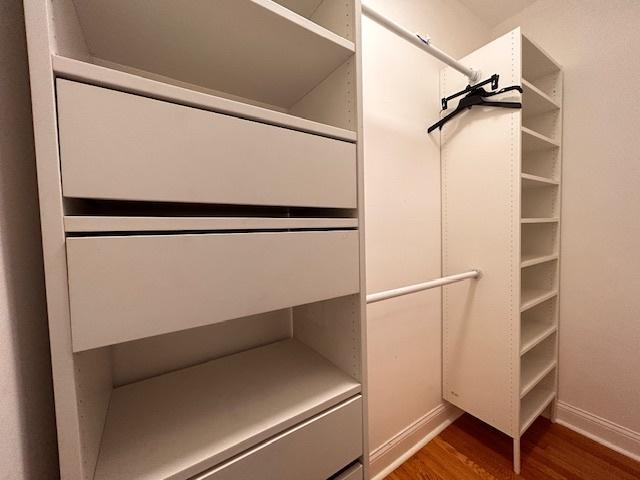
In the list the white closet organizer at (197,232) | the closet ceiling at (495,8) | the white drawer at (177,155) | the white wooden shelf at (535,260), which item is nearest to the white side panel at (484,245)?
the white wooden shelf at (535,260)

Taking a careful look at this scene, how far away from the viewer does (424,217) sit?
55.0 inches

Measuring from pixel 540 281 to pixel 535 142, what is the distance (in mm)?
863

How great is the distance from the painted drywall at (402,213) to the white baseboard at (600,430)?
80 cm

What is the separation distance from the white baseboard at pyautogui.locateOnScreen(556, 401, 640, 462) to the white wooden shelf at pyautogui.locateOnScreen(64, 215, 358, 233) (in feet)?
6.68

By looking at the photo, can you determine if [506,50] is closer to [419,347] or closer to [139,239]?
[419,347]

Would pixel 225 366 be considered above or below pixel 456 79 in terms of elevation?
below

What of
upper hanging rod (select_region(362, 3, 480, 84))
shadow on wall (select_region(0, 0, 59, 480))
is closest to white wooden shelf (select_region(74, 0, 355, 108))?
shadow on wall (select_region(0, 0, 59, 480))

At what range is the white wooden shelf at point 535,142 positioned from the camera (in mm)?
1254

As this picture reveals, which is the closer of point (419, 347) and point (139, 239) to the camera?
point (139, 239)

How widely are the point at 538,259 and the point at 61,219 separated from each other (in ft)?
6.06

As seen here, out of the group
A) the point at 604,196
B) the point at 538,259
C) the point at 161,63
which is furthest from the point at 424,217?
the point at 161,63

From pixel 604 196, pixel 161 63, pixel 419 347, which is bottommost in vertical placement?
pixel 419 347

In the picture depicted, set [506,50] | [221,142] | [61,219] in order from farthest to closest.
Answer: [506,50] < [221,142] < [61,219]

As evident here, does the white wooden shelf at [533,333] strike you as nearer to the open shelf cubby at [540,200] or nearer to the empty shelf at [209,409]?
the open shelf cubby at [540,200]
